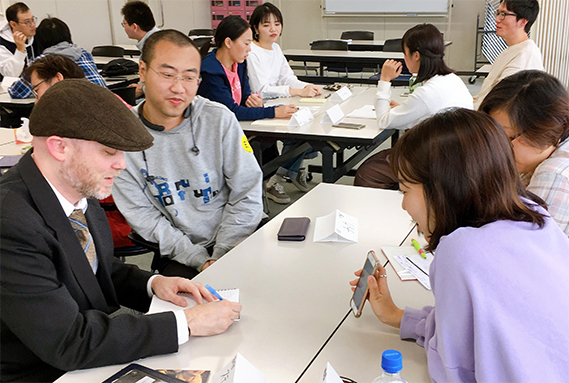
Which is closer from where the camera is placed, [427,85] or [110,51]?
[427,85]

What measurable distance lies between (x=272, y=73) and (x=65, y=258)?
10.6 ft

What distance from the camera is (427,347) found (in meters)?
1.08

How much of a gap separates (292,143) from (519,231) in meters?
3.11

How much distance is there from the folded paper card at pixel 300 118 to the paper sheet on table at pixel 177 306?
1.87m

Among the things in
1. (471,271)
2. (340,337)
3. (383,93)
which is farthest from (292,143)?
(471,271)

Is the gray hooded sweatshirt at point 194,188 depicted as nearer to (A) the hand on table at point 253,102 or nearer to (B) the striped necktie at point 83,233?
(B) the striped necktie at point 83,233

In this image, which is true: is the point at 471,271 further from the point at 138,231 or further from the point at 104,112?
the point at 138,231

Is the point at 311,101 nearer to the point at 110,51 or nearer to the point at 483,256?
the point at 483,256

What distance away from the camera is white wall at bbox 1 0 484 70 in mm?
7742

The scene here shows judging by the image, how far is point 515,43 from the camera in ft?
12.0

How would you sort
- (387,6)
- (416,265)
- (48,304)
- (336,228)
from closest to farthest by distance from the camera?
(48,304) → (416,265) → (336,228) → (387,6)

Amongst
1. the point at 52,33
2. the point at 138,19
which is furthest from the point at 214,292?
the point at 138,19

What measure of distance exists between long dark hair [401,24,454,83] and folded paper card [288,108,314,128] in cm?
74

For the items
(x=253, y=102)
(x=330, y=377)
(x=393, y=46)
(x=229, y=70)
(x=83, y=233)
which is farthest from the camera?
(x=393, y=46)
